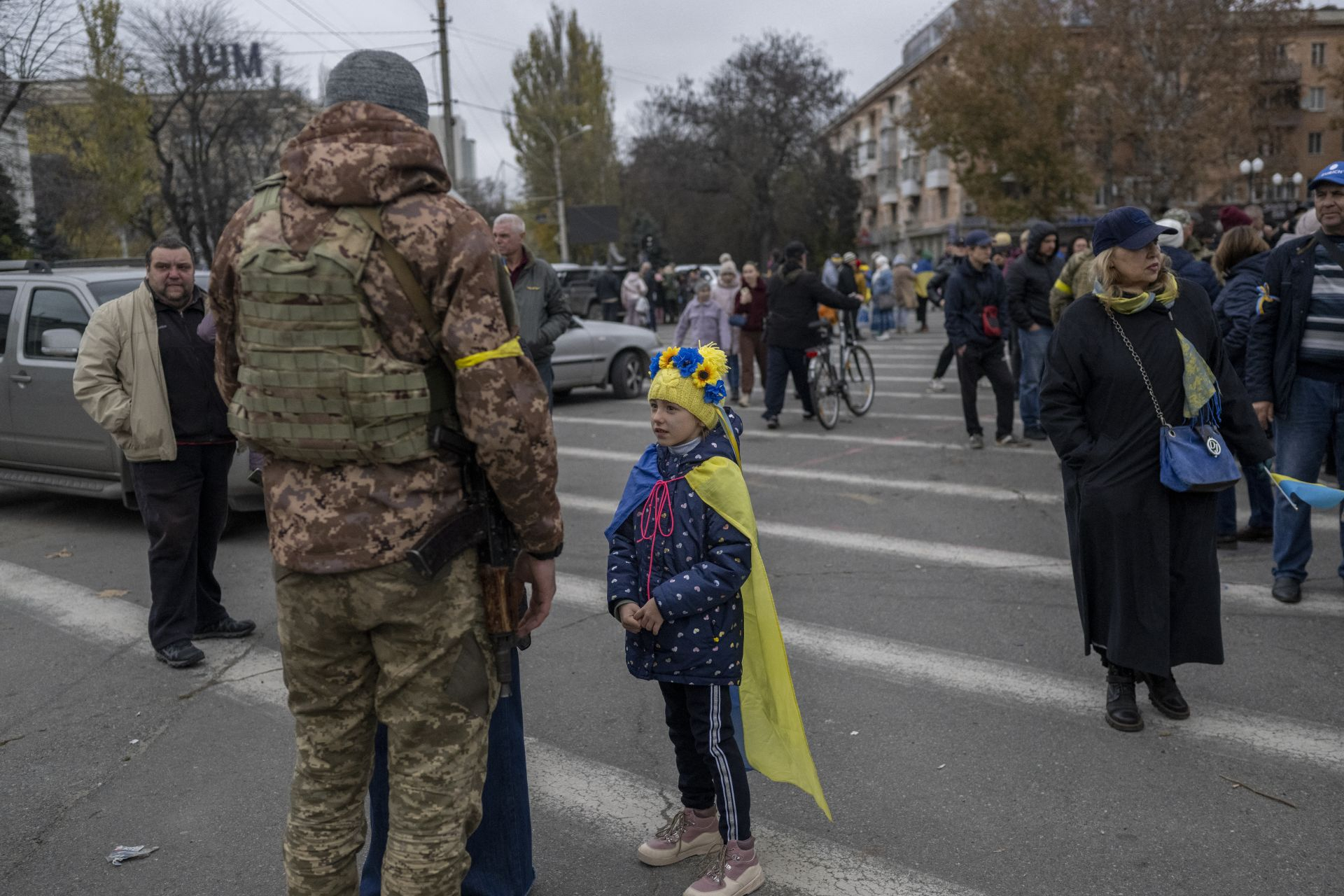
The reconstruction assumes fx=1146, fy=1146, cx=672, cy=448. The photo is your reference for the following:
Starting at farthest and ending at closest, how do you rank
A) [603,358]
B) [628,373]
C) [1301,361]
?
1. [628,373]
2. [603,358]
3. [1301,361]

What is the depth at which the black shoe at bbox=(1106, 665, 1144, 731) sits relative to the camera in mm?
4363

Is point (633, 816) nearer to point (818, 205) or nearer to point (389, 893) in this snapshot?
point (389, 893)

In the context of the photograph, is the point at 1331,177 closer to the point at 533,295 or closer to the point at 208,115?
the point at 533,295

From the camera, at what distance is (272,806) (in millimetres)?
3922

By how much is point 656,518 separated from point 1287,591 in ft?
13.6

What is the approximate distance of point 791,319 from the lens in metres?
12.2

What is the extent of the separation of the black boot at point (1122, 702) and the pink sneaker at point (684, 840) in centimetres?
177

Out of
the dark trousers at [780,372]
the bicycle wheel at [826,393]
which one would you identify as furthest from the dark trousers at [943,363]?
the dark trousers at [780,372]

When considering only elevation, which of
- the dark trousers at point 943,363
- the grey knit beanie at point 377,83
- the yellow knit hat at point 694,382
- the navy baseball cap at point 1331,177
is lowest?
the dark trousers at point 943,363

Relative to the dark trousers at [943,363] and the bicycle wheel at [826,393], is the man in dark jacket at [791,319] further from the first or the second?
the dark trousers at [943,363]

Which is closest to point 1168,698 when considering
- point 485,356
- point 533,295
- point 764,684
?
point 764,684

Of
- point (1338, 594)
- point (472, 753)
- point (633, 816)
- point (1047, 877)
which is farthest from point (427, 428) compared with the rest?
point (1338, 594)

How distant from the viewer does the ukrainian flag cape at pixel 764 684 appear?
132 inches

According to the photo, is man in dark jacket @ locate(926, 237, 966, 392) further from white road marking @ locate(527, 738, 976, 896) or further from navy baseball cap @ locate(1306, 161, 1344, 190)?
white road marking @ locate(527, 738, 976, 896)
